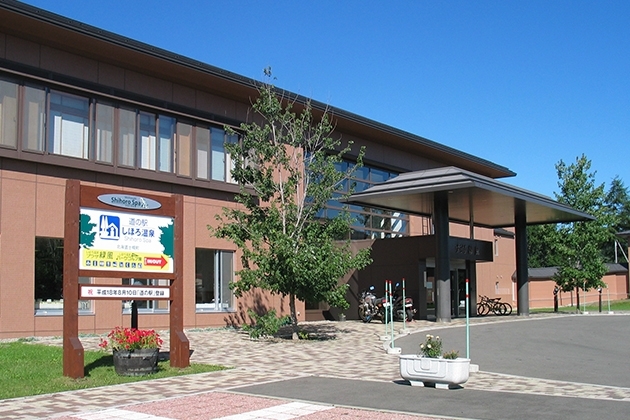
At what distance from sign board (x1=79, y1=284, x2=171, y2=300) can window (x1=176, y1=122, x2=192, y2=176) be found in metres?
10.0

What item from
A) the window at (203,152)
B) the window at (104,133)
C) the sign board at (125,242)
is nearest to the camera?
the sign board at (125,242)

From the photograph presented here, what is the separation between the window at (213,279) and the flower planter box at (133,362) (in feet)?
36.4

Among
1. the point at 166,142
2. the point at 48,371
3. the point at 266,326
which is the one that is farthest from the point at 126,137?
the point at 48,371

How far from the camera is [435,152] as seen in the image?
124ft

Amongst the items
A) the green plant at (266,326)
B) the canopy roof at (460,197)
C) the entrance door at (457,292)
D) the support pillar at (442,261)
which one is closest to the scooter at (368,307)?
the support pillar at (442,261)

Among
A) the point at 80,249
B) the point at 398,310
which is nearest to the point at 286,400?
the point at 80,249

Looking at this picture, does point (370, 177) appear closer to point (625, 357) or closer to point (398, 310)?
point (398, 310)

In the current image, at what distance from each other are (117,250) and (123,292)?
0.81 meters

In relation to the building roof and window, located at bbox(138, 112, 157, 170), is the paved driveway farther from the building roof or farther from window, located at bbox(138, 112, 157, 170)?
window, located at bbox(138, 112, 157, 170)

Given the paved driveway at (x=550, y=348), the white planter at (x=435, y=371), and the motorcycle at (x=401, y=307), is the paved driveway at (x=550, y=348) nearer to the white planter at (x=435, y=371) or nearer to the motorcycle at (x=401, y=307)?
the white planter at (x=435, y=371)

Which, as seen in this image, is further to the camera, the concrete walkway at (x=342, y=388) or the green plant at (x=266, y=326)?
the green plant at (x=266, y=326)

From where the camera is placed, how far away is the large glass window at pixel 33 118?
20.0m

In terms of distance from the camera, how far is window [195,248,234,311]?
24.8 meters

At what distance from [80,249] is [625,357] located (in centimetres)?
1235
